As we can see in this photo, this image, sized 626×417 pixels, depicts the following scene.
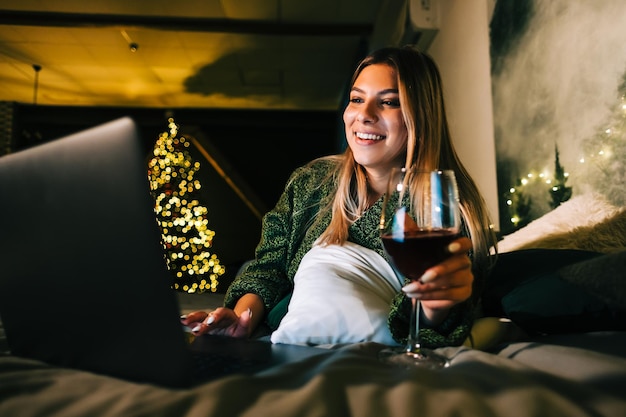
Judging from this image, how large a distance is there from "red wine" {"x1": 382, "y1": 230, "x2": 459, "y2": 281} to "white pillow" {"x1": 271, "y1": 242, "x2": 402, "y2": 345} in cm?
19

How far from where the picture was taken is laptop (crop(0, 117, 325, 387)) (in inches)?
18.0

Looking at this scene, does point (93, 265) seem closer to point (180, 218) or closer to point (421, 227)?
point (421, 227)

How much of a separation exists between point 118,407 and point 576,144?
1510 mm

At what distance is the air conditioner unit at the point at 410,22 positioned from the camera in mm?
3223

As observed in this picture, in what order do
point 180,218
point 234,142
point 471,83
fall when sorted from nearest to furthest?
1. point 471,83
2. point 180,218
3. point 234,142

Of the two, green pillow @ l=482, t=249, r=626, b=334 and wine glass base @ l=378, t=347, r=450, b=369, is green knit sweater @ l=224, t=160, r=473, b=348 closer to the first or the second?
green pillow @ l=482, t=249, r=626, b=334

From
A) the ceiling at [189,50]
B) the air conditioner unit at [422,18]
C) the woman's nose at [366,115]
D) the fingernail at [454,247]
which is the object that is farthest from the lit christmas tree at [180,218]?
the fingernail at [454,247]

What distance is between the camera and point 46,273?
579 mm

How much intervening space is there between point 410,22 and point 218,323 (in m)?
2.89

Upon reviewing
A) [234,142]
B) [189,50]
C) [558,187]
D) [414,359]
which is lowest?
[414,359]

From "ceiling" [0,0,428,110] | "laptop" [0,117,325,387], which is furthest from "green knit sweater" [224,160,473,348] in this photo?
"ceiling" [0,0,428,110]

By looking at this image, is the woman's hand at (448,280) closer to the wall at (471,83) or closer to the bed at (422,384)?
the bed at (422,384)

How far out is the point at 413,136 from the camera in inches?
53.7

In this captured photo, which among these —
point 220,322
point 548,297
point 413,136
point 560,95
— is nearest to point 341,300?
point 220,322
